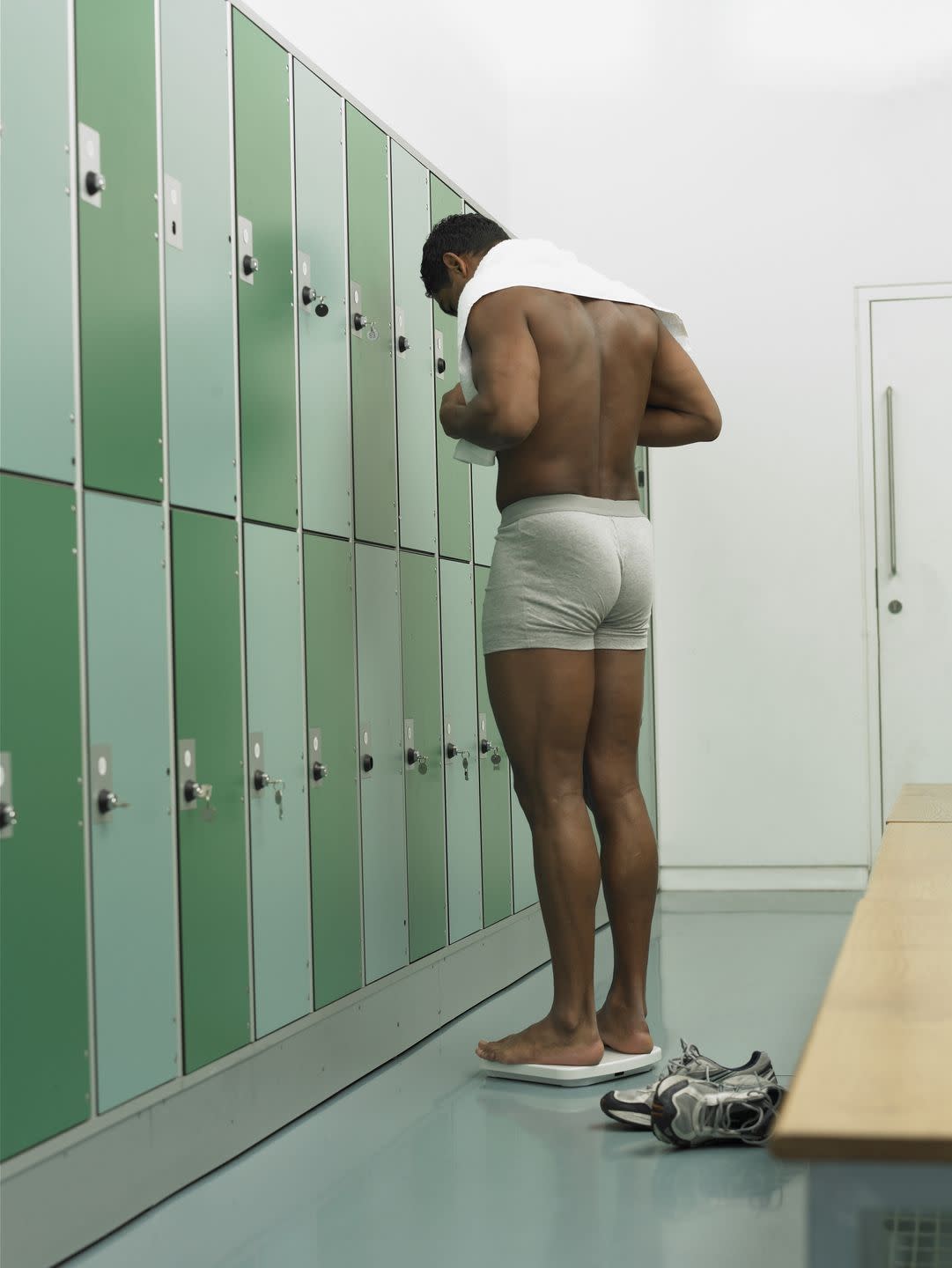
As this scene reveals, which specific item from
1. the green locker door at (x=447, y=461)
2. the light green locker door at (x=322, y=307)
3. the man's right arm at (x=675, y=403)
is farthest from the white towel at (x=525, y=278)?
the green locker door at (x=447, y=461)

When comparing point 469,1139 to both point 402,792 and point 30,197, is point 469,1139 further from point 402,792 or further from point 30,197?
point 30,197

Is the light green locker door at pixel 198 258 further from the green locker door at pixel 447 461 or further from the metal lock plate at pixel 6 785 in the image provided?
the green locker door at pixel 447 461

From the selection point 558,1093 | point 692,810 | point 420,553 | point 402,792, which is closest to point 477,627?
point 420,553

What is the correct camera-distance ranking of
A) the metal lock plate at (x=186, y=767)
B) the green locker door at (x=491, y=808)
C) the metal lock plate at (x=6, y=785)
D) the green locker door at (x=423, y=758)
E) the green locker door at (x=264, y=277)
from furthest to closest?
the green locker door at (x=491, y=808)
the green locker door at (x=423, y=758)
the green locker door at (x=264, y=277)
the metal lock plate at (x=186, y=767)
the metal lock plate at (x=6, y=785)

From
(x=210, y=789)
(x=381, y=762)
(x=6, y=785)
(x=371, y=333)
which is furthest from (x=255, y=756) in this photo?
(x=371, y=333)

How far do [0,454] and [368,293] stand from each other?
1.39 meters

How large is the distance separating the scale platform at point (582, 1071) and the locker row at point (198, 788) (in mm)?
334

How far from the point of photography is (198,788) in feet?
6.91

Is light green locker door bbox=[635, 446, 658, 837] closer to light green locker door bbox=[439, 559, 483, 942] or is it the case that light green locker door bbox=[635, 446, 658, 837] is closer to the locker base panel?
light green locker door bbox=[439, 559, 483, 942]

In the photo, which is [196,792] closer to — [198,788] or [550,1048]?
[198,788]

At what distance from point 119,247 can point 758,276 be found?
3441 mm

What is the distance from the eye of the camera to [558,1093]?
248cm

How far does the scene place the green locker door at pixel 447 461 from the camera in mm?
3314

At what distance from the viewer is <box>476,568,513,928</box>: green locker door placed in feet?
11.3
